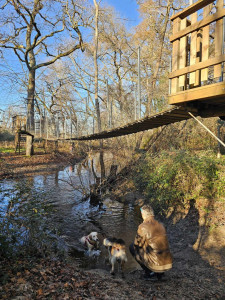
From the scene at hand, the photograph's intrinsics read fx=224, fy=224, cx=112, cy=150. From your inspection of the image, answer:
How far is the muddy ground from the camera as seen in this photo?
277 centimetres

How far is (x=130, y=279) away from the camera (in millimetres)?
3682

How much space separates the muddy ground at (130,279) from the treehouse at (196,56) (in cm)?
A: 269

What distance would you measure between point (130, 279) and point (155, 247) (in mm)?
848

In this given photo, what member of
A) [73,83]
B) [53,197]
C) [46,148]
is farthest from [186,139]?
[46,148]

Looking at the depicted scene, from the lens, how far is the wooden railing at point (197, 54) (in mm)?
2672

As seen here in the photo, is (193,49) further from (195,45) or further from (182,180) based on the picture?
(182,180)

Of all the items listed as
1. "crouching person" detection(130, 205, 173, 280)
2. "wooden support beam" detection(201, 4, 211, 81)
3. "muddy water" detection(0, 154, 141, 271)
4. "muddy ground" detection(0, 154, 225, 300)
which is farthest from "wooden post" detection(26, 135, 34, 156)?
"wooden support beam" detection(201, 4, 211, 81)

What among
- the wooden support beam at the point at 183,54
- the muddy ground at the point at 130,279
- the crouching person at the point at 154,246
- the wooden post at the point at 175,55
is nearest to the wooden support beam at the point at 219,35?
the wooden support beam at the point at 183,54

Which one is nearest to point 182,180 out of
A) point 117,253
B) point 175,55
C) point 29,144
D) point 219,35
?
point 117,253

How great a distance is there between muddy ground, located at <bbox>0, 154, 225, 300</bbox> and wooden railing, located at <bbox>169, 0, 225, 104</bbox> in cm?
272

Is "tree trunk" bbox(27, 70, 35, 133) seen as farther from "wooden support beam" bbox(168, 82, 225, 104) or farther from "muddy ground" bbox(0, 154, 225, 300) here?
"wooden support beam" bbox(168, 82, 225, 104)

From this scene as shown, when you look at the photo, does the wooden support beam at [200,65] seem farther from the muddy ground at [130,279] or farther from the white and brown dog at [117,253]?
the muddy ground at [130,279]

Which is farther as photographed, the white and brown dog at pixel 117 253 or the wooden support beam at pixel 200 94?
the white and brown dog at pixel 117 253

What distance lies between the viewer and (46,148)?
22094 millimetres
